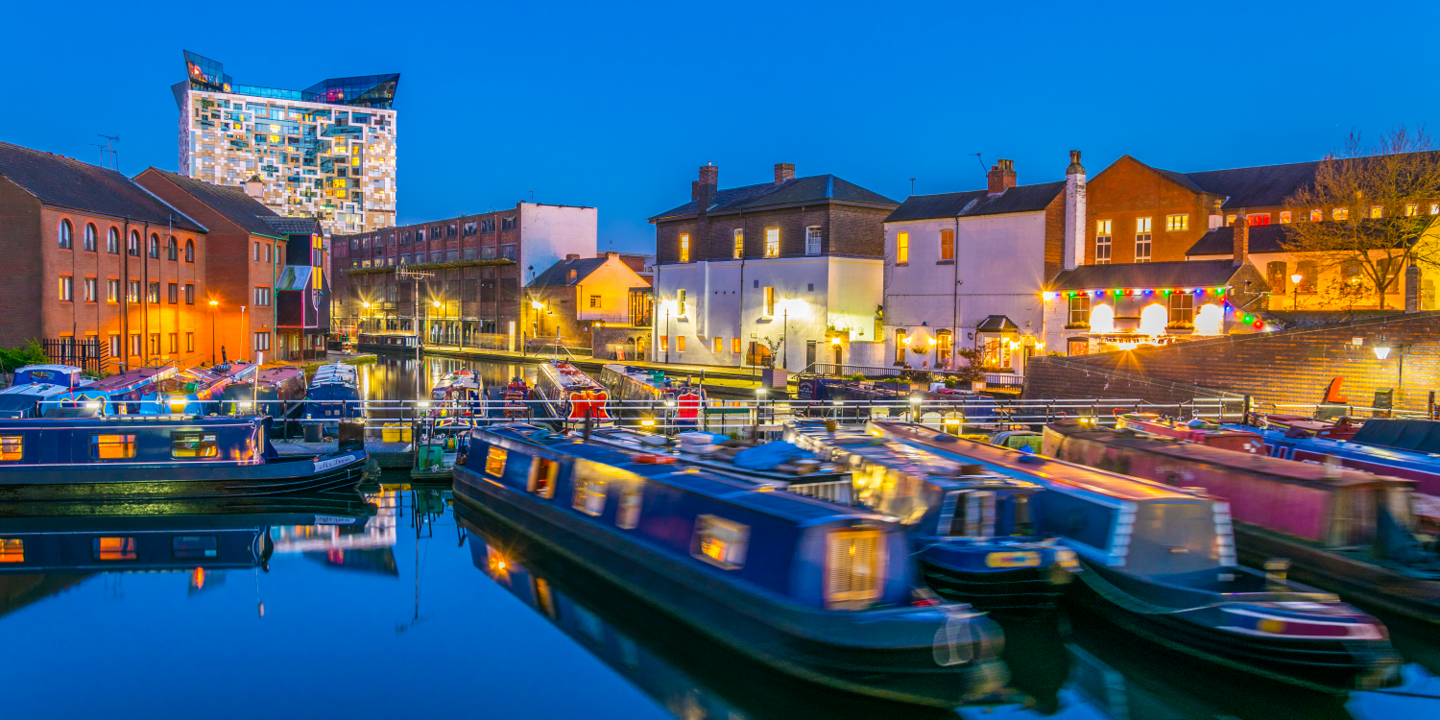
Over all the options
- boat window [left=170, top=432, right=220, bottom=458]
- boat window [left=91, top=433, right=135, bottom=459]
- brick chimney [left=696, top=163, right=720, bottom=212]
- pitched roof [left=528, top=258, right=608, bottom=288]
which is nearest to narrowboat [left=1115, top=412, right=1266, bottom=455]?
boat window [left=170, top=432, right=220, bottom=458]

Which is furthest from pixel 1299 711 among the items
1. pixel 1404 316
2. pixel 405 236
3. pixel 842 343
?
pixel 405 236

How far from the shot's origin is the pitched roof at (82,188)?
37656 mm

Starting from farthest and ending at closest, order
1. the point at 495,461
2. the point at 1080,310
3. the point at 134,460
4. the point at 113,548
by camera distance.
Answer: the point at 1080,310 → the point at 134,460 → the point at 495,461 → the point at 113,548

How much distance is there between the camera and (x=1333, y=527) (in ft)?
42.3

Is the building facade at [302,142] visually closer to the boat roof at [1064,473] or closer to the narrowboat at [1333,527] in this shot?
the boat roof at [1064,473]

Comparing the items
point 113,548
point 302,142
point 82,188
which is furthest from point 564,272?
point 302,142

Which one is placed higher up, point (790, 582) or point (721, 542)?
point (721, 542)

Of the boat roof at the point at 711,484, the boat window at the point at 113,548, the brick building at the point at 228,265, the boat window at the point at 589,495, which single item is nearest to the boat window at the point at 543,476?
the boat roof at the point at 711,484

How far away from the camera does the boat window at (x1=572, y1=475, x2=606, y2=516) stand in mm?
14758

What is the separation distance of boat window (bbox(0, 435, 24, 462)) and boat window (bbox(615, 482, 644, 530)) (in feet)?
46.5

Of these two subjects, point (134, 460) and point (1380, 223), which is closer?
point (134, 460)

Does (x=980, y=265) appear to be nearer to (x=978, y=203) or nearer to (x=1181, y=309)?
(x=978, y=203)

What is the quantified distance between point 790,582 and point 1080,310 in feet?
107

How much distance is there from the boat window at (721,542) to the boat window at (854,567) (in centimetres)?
139
